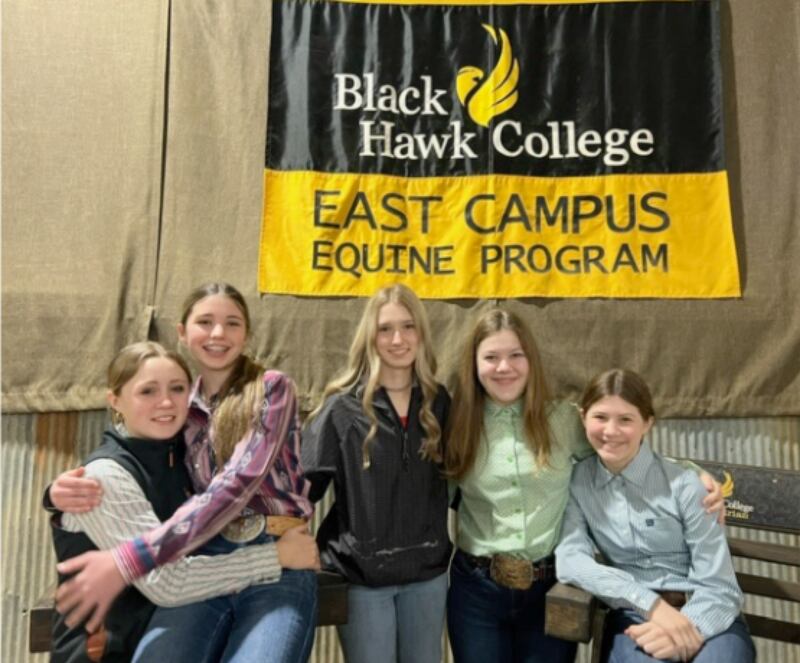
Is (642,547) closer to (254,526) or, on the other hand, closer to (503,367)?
(503,367)

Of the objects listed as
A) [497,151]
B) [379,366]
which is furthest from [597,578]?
[497,151]

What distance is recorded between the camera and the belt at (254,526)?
78.7 inches

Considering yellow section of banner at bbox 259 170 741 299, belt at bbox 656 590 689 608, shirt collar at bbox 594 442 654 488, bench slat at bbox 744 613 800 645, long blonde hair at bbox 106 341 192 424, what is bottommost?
bench slat at bbox 744 613 800 645

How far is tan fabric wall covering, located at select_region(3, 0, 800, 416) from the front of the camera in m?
3.00

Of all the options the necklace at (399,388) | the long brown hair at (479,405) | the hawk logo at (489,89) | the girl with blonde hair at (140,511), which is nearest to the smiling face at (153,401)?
the girl with blonde hair at (140,511)

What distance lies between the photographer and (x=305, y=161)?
309cm

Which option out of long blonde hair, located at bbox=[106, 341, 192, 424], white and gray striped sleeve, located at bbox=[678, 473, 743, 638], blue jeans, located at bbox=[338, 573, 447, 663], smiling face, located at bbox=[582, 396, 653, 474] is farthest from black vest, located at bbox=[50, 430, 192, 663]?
white and gray striped sleeve, located at bbox=[678, 473, 743, 638]

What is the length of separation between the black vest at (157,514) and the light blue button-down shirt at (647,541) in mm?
1164

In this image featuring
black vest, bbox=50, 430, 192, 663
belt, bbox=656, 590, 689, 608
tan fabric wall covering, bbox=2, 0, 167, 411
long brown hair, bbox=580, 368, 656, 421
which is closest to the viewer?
black vest, bbox=50, 430, 192, 663

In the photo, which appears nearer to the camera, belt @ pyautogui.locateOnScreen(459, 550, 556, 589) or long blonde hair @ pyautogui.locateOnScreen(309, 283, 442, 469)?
belt @ pyautogui.locateOnScreen(459, 550, 556, 589)

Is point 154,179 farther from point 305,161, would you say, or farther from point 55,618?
point 55,618

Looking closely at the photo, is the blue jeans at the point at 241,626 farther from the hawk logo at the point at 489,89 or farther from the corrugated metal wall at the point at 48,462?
the hawk logo at the point at 489,89

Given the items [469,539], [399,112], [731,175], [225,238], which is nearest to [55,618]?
[469,539]

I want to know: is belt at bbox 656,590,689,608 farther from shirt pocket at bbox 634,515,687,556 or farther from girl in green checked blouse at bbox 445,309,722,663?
girl in green checked blouse at bbox 445,309,722,663
